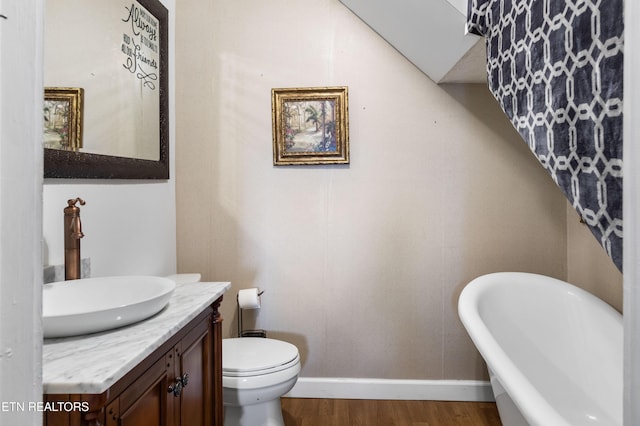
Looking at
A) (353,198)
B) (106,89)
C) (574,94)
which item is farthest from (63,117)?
(574,94)

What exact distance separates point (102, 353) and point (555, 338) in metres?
1.96

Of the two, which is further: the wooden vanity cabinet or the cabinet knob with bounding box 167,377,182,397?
the cabinet knob with bounding box 167,377,182,397

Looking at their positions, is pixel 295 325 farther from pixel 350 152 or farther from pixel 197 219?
pixel 350 152

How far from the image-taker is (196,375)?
1304mm

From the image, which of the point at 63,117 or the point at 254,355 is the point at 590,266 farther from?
the point at 63,117

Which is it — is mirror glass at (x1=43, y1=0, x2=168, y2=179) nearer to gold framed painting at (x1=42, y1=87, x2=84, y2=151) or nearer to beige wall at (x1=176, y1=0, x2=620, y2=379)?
gold framed painting at (x1=42, y1=87, x2=84, y2=151)

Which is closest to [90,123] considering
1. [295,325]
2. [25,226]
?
[25,226]

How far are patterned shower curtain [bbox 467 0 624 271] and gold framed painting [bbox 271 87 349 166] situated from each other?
1082 mm

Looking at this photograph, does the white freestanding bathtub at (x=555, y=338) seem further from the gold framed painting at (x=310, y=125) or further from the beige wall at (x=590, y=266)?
the gold framed painting at (x=310, y=125)

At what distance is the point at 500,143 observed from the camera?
226cm

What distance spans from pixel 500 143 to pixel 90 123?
2059mm

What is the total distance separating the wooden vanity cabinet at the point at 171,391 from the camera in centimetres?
78

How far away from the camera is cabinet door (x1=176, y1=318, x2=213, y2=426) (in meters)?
1.19

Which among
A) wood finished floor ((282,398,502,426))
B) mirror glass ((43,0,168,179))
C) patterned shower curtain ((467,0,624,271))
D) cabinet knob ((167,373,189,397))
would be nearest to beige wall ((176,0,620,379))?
wood finished floor ((282,398,502,426))
